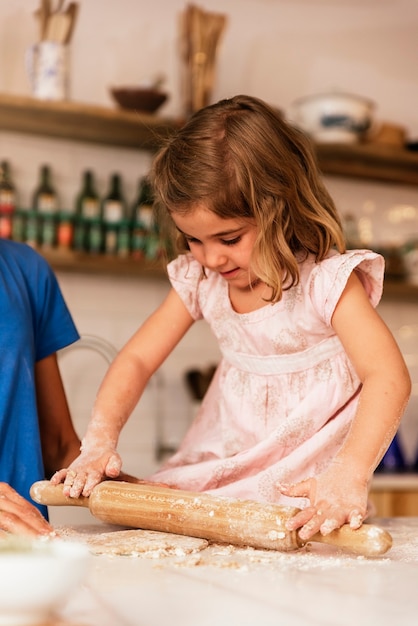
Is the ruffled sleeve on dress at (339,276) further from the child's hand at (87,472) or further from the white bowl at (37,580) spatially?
the white bowl at (37,580)

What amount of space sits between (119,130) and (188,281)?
158 cm

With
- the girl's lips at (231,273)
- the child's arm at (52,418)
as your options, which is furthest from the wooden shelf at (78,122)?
the girl's lips at (231,273)

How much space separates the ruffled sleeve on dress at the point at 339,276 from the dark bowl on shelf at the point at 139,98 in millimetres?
1765

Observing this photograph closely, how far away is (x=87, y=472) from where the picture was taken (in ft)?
4.17

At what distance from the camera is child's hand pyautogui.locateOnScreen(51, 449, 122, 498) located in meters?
1.24

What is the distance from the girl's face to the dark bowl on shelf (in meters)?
1.73

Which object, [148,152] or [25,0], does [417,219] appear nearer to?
[148,152]

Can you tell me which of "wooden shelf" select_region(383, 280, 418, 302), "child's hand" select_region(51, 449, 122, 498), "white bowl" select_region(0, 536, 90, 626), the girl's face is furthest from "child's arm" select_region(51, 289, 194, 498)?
"wooden shelf" select_region(383, 280, 418, 302)

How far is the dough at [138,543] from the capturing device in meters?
1.01

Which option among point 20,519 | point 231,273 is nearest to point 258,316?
point 231,273

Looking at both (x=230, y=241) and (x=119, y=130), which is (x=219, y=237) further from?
(x=119, y=130)

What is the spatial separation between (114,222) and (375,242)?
46.9 inches

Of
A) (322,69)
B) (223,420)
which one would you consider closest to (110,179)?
(322,69)

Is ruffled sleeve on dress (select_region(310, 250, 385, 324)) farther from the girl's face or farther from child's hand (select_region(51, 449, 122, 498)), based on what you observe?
child's hand (select_region(51, 449, 122, 498))
